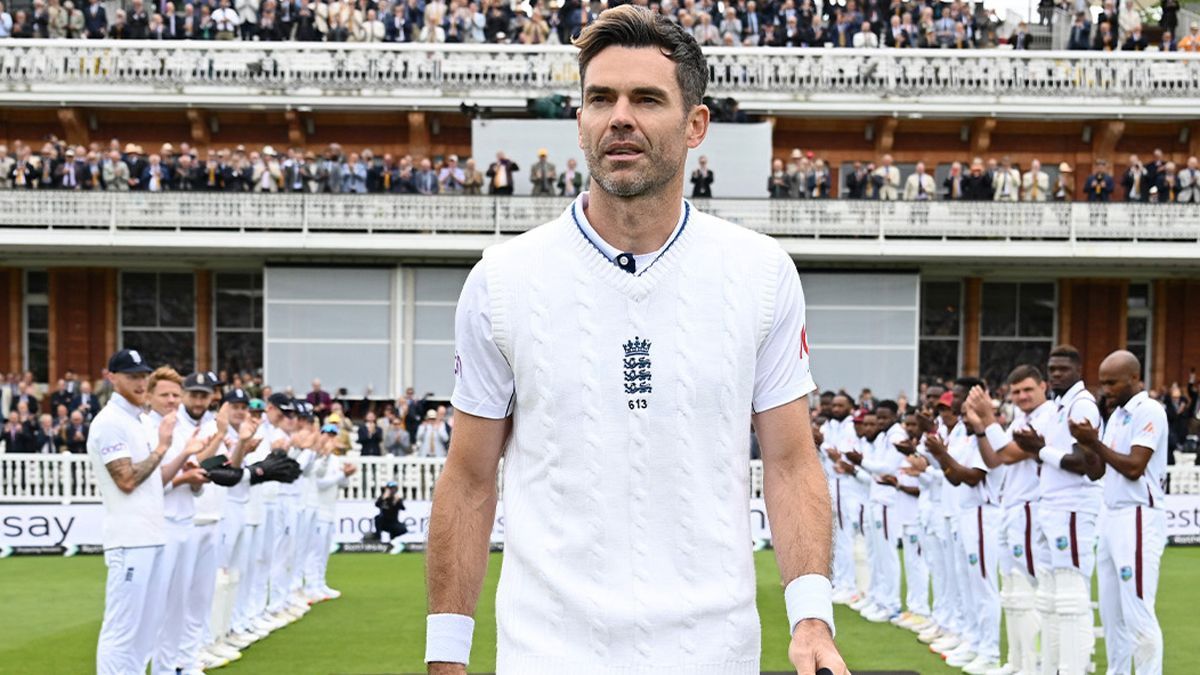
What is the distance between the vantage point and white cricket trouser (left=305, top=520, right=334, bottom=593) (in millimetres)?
17938

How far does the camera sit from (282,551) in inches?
637

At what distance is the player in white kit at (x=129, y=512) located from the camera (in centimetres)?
1020

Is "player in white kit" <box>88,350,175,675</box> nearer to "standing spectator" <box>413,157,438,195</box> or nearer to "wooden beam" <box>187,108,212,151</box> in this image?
"standing spectator" <box>413,157,438,195</box>

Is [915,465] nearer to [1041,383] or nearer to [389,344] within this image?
[1041,383]

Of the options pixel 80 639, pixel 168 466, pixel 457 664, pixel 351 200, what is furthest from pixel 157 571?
pixel 351 200

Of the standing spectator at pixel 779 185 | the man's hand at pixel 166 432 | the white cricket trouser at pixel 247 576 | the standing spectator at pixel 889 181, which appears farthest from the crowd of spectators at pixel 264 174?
the man's hand at pixel 166 432

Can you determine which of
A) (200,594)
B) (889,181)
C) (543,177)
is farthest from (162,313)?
(200,594)

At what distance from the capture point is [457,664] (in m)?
3.52

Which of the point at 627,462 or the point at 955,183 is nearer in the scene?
the point at 627,462

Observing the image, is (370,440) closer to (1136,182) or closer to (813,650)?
(1136,182)

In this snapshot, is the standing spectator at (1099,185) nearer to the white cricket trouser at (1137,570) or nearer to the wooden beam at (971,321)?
the wooden beam at (971,321)

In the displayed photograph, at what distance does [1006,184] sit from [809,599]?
112ft

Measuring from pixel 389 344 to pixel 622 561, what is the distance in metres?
33.8

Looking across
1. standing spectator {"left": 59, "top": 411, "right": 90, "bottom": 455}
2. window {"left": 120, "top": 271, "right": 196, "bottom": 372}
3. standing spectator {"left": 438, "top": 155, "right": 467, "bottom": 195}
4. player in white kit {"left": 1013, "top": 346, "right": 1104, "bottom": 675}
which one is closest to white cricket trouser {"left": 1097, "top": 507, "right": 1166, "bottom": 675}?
player in white kit {"left": 1013, "top": 346, "right": 1104, "bottom": 675}
